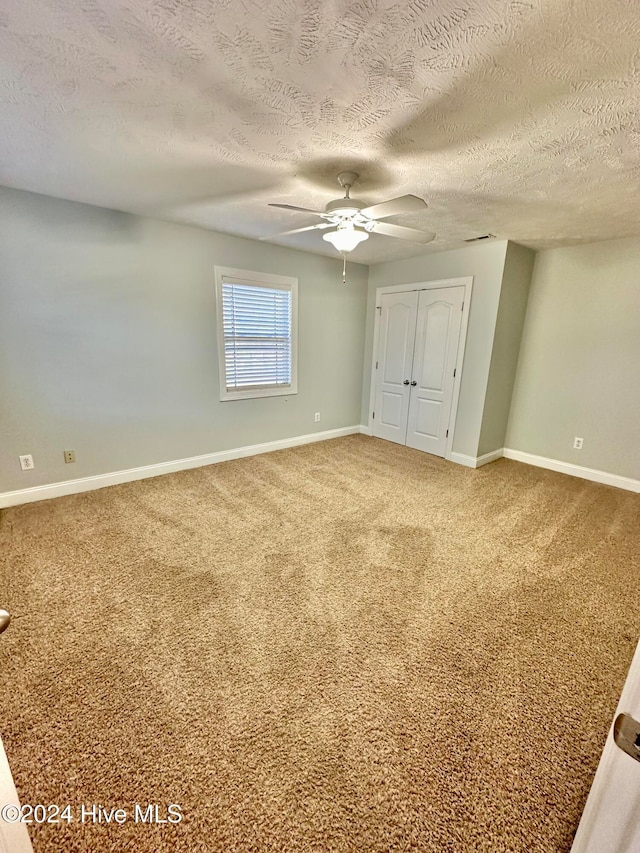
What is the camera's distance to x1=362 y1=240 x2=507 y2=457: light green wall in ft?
11.8

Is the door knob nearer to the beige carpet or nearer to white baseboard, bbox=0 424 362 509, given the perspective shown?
the beige carpet

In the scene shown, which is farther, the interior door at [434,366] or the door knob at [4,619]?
the interior door at [434,366]

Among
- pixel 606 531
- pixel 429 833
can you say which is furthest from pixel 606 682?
pixel 606 531

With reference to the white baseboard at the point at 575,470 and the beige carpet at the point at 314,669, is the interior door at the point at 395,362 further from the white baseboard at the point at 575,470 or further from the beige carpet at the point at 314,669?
the beige carpet at the point at 314,669

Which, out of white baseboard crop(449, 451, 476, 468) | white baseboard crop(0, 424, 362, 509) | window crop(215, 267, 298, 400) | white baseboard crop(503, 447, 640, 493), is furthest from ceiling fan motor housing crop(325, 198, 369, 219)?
white baseboard crop(503, 447, 640, 493)

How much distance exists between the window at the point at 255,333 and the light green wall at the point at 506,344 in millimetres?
2247

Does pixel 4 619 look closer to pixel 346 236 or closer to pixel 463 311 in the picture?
pixel 346 236

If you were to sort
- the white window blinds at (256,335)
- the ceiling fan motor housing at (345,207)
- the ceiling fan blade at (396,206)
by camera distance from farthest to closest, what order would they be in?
the white window blinds at (256,335) → the ceiling fan motor housing at (345,207) → the ceiling fan blade at (396,206)

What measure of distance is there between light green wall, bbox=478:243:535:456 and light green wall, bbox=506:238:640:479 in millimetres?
123

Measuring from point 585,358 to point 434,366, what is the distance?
4.89 feet

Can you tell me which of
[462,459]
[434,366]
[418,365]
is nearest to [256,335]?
[418,365]

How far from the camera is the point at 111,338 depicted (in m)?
3.09

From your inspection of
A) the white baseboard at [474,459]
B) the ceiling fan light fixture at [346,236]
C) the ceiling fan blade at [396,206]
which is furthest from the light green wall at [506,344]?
the ceiling fan blade at [396,206]

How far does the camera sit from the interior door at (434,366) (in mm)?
4000
